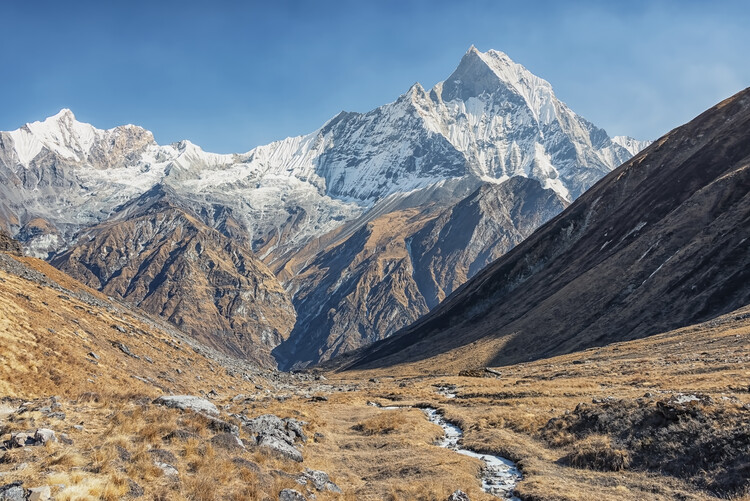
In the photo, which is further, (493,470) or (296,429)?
(296,429)

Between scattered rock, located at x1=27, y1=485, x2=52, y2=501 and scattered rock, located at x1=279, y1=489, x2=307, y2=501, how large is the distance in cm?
675

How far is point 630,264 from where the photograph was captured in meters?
114

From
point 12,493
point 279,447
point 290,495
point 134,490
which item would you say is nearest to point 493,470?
point 279,447

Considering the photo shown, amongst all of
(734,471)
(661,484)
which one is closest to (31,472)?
(661,484)

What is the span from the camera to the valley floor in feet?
53.2

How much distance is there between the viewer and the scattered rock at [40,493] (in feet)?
41.1

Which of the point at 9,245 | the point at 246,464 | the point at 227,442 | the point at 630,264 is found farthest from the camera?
the point at 630,264

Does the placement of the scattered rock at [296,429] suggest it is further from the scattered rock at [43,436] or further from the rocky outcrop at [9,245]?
the rocky outcrop at [9,245]

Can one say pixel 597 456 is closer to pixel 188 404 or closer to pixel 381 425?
pixel 381 425

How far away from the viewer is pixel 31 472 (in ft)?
46.5

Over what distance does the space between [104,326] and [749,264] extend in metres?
97.3

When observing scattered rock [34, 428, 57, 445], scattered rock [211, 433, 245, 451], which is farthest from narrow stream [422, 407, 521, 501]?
scattered rock [34, 428, 57, 445]

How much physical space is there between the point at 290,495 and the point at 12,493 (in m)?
7.90

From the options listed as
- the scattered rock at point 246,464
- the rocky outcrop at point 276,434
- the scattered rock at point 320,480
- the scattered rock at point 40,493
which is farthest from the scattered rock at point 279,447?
the scattered rock at point 40,493
